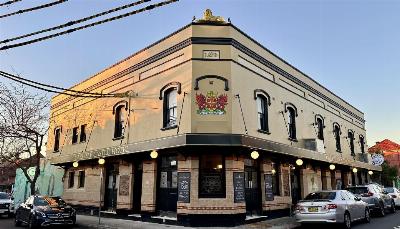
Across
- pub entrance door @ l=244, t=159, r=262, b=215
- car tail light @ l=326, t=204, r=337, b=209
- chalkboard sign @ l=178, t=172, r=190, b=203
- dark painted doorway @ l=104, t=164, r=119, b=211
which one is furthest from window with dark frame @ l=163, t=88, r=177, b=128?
car tail light @ l=326, t=204, r=337, b=209

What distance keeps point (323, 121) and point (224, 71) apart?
39.5ft

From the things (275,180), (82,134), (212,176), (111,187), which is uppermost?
(82,134)

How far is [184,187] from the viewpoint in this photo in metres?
13.9

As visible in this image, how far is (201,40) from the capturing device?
1523 cm

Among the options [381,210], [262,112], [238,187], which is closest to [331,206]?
[238,187]

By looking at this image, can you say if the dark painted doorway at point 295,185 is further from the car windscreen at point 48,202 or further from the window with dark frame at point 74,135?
the window with dark frame at point 74,135

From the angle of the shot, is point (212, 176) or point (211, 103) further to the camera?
point (211, 103)

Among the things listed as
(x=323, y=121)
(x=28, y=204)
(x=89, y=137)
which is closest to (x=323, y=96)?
(x=323, y=121)

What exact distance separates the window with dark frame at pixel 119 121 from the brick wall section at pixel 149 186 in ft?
12.1

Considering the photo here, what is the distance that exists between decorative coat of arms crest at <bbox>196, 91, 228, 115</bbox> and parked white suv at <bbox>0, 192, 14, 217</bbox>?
15507mm

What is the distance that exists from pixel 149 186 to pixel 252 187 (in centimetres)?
490

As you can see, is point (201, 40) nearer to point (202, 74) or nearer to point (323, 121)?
point (202, 74)

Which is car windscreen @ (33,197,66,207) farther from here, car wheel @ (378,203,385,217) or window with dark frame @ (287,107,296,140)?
car wheel @ (378,203,385,217)

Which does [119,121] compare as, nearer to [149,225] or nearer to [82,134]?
[82,134]
